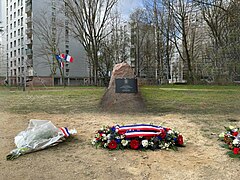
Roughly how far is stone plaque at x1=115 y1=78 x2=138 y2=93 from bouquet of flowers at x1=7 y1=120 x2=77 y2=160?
3.24 m

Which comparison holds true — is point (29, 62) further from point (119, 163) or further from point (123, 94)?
point (119, 163)

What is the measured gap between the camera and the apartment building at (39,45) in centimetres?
3328

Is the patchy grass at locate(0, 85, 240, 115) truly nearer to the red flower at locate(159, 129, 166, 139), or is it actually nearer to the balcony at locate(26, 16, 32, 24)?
the red flower at locate(159, 129, 166, 139)

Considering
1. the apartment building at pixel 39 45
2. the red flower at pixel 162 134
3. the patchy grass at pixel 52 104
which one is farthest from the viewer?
the apartment building at pixel 39 45

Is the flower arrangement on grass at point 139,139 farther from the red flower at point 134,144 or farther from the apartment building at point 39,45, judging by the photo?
the apartment building at point 39,45

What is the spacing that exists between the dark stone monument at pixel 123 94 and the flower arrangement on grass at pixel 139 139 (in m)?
3.05

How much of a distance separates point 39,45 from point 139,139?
117ft

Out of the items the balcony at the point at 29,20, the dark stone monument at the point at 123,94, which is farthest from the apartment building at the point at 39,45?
the dark stone monument at the point at 123,94

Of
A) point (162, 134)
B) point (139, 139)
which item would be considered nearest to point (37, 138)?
point (139, 139)

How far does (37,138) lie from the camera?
2957 mm

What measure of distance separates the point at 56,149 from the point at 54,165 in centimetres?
53

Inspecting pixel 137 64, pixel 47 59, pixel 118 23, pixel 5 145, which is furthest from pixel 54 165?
pixel 47 59

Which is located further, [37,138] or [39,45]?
[39,45]

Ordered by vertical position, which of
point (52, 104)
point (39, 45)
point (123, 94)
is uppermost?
point (39, 45)
